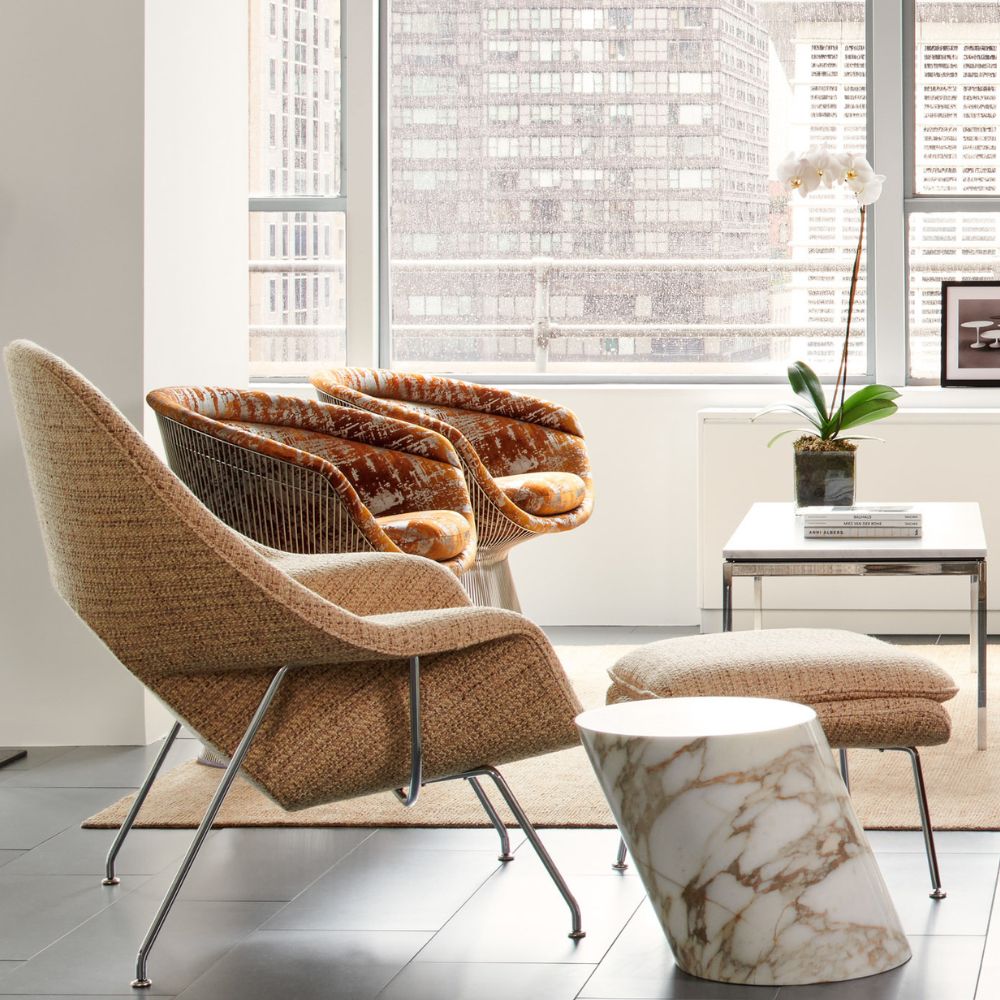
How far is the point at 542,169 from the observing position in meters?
5.72

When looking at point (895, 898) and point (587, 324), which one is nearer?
point (895, 898)

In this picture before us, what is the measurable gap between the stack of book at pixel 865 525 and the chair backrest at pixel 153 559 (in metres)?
1.82

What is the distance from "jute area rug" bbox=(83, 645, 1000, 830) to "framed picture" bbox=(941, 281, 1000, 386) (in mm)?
2098

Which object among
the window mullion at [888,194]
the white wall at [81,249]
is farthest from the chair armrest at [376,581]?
the window mullion at [888,194]

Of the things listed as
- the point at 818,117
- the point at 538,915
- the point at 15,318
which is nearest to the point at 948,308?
the point at 818,117

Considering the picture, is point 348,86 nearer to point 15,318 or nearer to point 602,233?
point 602,233

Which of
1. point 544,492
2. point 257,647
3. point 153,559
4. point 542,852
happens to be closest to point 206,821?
point 257,647

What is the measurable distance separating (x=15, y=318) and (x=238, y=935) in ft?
6.33

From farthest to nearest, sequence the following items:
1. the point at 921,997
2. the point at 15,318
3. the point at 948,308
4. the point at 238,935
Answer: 1. the point at 948,308
2. the point at 15,318
3. the point at 238,935
4. the point at 921,997

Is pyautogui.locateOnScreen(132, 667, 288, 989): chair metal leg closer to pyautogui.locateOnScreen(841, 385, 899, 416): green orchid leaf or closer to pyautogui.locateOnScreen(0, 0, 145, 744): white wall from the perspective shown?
pyautogui.locateOnScreen(0, 0, 145, 744): white wall

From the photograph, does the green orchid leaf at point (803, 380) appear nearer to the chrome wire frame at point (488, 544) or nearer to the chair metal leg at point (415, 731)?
the chrome wire frame at point (488, 544)

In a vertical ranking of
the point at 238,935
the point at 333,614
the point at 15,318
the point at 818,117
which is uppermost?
the point at 818,117

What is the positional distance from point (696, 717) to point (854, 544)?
1.48 m

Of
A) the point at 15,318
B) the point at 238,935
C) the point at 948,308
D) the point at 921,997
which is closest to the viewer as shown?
the point at 921,997
